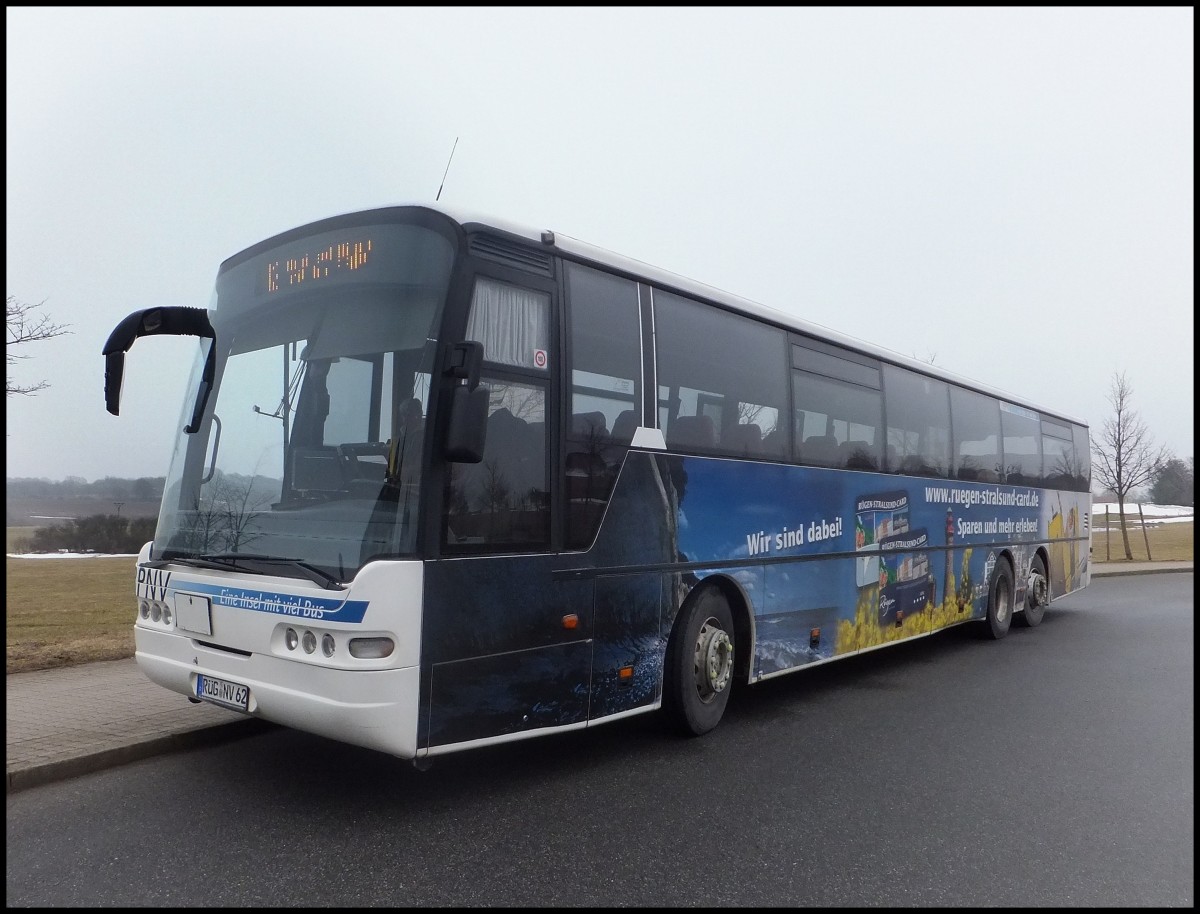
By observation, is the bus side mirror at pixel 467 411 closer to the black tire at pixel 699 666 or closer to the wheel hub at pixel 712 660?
the black tire at pixel 699 666

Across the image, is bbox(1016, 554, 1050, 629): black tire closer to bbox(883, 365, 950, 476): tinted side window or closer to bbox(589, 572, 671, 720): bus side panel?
bbox(883, 365, 950, 476): tinted side window

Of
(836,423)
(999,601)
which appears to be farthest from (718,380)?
(999,601)

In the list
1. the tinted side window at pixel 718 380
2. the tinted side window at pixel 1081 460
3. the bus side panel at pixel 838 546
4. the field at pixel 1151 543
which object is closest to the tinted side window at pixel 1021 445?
the bus side panel at pixel 838 546

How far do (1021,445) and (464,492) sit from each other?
11.0 meters

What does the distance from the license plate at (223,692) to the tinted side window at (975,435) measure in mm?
8907

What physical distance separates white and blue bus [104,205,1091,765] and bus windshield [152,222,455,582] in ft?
0.05

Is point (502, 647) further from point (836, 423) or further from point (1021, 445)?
point (1021, 445)

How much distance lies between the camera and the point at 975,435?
1177cm


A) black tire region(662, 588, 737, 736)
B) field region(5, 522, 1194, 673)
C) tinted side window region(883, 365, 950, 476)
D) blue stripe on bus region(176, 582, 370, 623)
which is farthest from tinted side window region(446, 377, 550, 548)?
field region(5, 522, 1194, 673)

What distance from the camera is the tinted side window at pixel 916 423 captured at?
9562 millimetres

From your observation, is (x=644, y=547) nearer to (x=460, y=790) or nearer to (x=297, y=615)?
(x=460, y=790)

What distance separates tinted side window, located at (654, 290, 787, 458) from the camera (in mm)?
6430

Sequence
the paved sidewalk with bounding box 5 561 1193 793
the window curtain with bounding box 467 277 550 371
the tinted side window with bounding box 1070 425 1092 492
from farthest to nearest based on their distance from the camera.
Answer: the tinted side window with bounding box 1070 425 1092 492, the paved sidewalk with bounding box 5 561 1193 793, the window curtain with bounding box 467 277 550 371

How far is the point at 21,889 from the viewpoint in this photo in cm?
378
